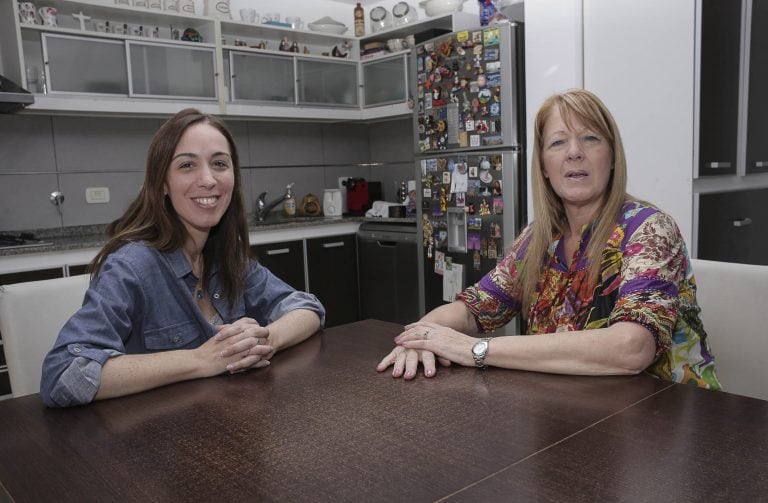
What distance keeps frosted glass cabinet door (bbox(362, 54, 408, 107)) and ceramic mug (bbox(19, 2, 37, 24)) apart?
218 cm

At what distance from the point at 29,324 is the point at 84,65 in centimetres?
245

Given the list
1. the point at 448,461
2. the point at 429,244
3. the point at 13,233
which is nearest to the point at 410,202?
the point at 429,244

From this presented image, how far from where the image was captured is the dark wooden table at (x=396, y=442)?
0.82m

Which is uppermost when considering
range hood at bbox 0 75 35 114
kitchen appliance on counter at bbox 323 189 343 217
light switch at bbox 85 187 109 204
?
range hood at bbox 0 75 35 114

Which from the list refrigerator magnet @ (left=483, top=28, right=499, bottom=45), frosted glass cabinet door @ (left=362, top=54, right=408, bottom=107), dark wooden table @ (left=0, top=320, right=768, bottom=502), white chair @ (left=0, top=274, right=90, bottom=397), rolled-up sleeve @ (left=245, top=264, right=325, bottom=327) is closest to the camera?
dark wooden table @ (left=0, top=320, right=768, bottom=502)

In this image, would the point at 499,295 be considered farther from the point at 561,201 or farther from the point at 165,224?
the point at 165,224

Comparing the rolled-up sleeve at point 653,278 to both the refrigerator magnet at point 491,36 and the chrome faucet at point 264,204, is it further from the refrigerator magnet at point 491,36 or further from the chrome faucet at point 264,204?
the chrome faucet at point 264,204

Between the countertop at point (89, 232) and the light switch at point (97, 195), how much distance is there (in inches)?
6.4

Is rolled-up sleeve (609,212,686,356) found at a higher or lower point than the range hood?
lower

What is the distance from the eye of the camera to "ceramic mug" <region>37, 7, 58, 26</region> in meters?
3.49

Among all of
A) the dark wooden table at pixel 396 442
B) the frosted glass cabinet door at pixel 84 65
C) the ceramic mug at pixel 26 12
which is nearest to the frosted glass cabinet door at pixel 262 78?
the frosted glass cabinet door at pixel 84 65

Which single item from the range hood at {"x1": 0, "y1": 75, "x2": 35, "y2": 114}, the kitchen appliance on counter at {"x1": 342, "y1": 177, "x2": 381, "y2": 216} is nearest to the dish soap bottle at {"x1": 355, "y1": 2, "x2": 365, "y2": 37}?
the kitchen appliance on counter at {"x1": 342, "y1": 177, "x2": 381, "y2": 216}

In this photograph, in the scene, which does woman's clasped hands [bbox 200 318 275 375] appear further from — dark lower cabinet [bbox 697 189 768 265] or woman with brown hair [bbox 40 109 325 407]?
dark lower cabinet [bbox 697 189 768 265]

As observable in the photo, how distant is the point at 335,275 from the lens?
4379mm
